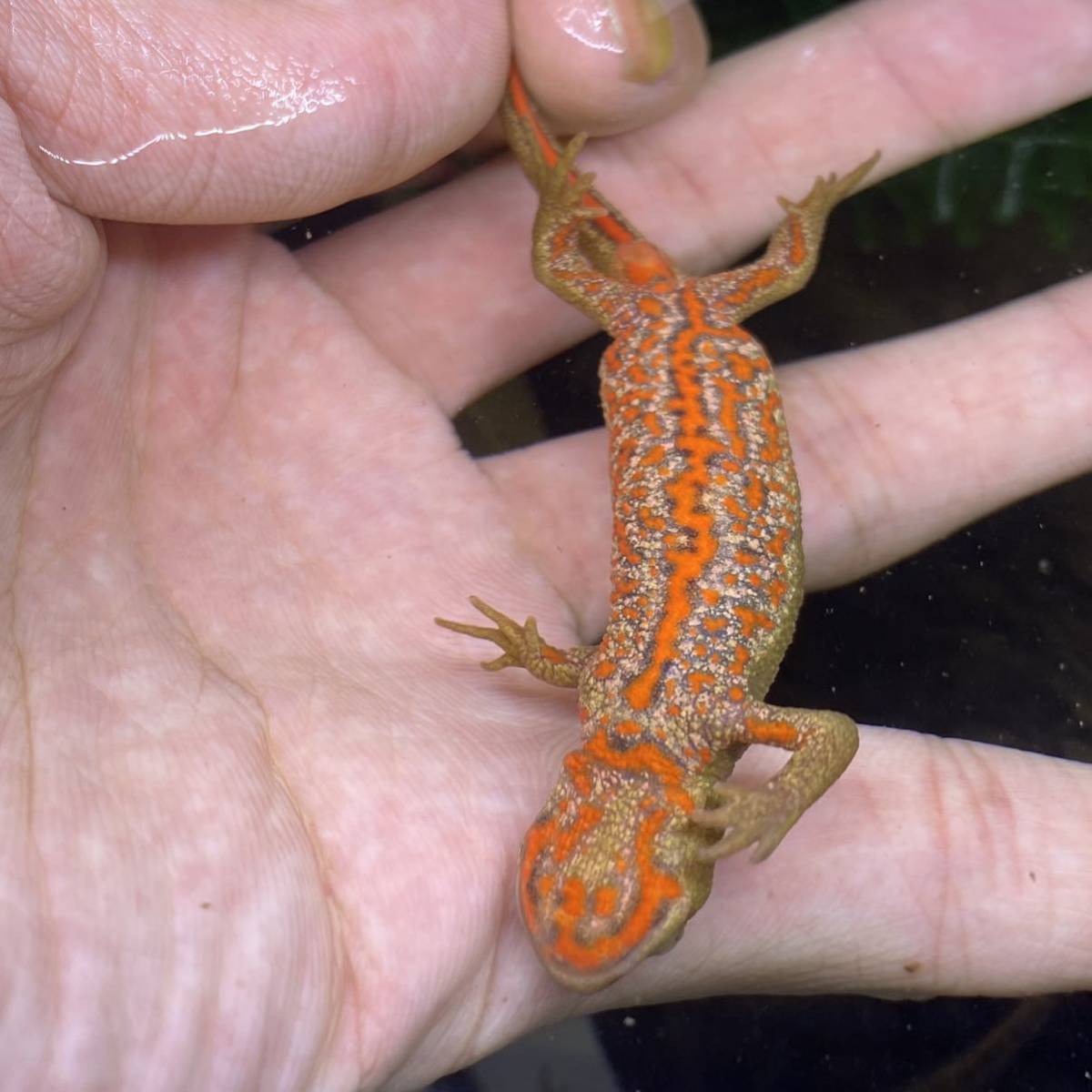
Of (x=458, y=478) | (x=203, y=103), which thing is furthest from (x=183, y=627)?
(x=203, y=103)

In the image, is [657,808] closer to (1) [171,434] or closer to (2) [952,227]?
(1) [171,434]

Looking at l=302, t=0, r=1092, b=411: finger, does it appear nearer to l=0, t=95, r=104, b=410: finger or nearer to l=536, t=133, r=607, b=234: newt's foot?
l=536, t=133, r=607, b=234: newt's foot

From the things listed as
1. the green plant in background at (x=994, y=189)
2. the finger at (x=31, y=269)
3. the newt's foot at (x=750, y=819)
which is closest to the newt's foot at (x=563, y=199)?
the finger at (x=31, y=269)

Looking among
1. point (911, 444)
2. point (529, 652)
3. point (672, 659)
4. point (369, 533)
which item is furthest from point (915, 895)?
point (369, 533)

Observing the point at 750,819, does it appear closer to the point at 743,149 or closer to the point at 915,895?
the point at 915,895

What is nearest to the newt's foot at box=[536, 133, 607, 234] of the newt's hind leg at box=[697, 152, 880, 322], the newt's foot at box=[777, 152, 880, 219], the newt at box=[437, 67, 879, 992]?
the newt at box=[437, 67, 879, 992]

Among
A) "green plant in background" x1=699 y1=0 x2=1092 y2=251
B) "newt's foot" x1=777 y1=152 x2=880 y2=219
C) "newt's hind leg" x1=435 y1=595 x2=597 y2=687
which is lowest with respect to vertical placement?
"newt's hind leg" x1=435 y1=595 x2=597 y2=687

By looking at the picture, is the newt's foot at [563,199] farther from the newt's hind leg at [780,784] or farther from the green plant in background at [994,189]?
the newt's hind leg at [780,784]
